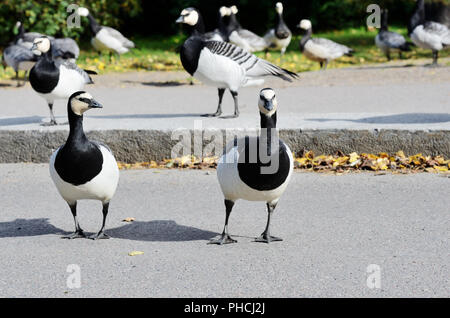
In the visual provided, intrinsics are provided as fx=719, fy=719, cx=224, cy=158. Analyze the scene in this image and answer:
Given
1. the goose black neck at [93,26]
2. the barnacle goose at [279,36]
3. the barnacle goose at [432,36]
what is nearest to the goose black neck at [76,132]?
the barnacle goose at [432,36]

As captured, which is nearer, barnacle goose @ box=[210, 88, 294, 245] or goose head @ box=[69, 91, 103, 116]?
barnacle goose @ box=[210, 88, 294, 245]

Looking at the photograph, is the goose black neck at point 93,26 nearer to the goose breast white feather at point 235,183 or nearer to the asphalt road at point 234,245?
the asphalt road at point 234,245

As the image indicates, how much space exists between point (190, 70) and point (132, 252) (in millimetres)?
4452

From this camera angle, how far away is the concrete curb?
7852 mm

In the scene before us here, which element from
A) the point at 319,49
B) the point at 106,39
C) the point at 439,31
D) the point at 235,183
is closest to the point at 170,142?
the point at 235,183

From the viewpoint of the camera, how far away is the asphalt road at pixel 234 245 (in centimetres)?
426

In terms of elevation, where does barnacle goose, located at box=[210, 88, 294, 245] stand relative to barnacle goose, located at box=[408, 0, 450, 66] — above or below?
below

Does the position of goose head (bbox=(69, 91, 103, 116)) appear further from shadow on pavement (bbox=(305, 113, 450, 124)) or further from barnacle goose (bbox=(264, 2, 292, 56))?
barnacle goose (bbox=(264, 2, 292, 56))

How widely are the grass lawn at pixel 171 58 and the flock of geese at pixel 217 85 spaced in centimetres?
52

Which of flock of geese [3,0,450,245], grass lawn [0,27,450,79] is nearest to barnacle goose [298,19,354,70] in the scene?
flock of geese [3,0,450,245]

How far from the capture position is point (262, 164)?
478 cm

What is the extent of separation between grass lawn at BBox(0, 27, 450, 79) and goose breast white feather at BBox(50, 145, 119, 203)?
1112cm

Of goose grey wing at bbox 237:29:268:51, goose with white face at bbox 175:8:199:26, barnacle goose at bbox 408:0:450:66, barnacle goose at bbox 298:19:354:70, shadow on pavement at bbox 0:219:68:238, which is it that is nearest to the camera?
shadow on pavement at bbox 0:219:68:238

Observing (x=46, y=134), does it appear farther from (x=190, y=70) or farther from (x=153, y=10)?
(x=153, y=10)
